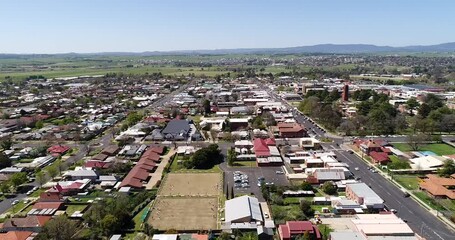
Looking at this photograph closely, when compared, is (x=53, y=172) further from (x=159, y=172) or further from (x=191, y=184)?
(x=191, y=184)

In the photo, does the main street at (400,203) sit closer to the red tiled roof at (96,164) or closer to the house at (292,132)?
the house at (292,132)

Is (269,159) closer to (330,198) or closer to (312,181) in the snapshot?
(312,181)

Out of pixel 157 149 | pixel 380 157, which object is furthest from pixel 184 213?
pixel 380 157

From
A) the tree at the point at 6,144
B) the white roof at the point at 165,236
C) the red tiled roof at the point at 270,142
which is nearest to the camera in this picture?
the white roof at the point at 165,236

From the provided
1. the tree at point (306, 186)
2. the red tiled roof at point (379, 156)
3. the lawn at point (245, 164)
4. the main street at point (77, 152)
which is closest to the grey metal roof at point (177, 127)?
the main street at point (77, 152)

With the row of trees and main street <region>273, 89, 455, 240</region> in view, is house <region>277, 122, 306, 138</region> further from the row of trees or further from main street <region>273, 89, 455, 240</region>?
the row of trees
